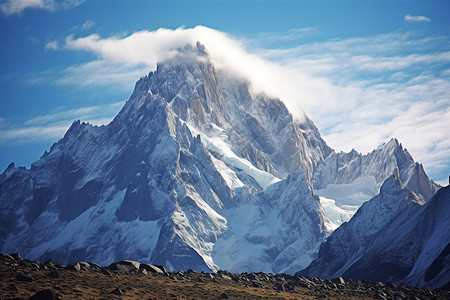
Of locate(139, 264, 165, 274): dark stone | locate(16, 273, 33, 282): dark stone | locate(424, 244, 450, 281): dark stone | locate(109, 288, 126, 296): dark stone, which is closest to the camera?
locate(109, 288, 126, 296): dark stone

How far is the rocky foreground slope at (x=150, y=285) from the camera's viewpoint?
76375 millimetres

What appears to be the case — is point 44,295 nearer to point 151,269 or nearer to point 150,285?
point 150,285

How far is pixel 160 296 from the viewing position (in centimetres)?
8019

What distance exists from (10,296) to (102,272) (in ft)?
67.4

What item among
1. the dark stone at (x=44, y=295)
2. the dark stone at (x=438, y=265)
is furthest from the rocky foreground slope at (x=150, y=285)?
the dark stone at (x=438, y=265)

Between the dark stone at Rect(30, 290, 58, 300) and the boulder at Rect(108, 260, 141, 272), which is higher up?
the dark stone at Rect(30, 290, 58, 300)

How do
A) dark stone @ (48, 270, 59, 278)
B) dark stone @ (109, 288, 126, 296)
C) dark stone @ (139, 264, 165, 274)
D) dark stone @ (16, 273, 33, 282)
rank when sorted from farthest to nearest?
dark stone @ (139, 264, 165, 274) → dark stone @ (48, 270, 59, 278) → dark stone @ (16, 273, 33, 282) → dark stone @ (109, 288, 126, 296)

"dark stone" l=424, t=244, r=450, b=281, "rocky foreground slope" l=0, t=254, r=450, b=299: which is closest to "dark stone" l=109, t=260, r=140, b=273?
"rocky foreground slope" l=0, t=254, r=450, b=299

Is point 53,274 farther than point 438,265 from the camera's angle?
No

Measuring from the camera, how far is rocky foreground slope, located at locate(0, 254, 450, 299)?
7638cm

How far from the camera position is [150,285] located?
8538cm

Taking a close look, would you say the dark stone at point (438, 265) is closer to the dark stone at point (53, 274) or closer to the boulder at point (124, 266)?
the boulder at point (124, 266)

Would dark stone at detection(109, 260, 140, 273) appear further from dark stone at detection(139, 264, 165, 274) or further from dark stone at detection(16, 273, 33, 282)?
dark stone at detection(16, 273, 33, 282)

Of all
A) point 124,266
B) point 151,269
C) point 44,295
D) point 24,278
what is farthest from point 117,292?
point 151,269
